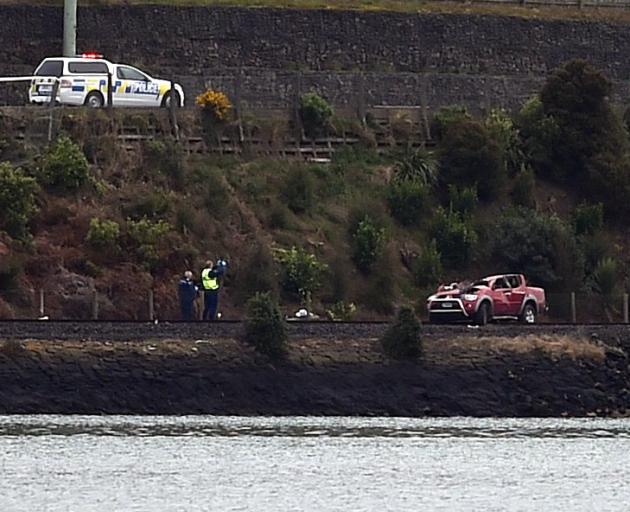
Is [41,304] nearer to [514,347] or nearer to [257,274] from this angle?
[257,274]

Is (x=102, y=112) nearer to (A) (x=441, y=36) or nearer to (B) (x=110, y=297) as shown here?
(B) (x=110, y=297)

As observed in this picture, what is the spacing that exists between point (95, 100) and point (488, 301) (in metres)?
15.4

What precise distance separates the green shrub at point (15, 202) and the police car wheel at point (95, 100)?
6.63 metres

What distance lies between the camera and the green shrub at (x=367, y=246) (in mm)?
60125

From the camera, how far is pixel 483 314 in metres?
54.0

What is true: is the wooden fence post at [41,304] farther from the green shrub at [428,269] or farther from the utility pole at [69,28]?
the utility pole at [69,28]

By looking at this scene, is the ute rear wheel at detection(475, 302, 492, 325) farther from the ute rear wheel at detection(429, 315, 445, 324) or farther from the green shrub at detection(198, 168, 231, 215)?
the green shrub at detection(198, 168, 231, 215)

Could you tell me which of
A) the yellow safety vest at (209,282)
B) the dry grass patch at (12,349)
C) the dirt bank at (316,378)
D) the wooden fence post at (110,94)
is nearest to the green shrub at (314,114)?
the wooden fence post at (110,94)

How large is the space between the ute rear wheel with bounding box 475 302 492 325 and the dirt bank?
513 cm

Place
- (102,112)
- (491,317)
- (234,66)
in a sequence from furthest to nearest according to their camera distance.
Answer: (234,66) → (102,112) → (491,317)

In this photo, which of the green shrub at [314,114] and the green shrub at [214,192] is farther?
the green shrub at [314,114]

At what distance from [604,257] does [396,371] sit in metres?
18.4

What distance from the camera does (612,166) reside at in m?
65.9

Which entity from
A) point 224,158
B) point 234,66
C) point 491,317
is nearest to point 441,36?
point 234,66
